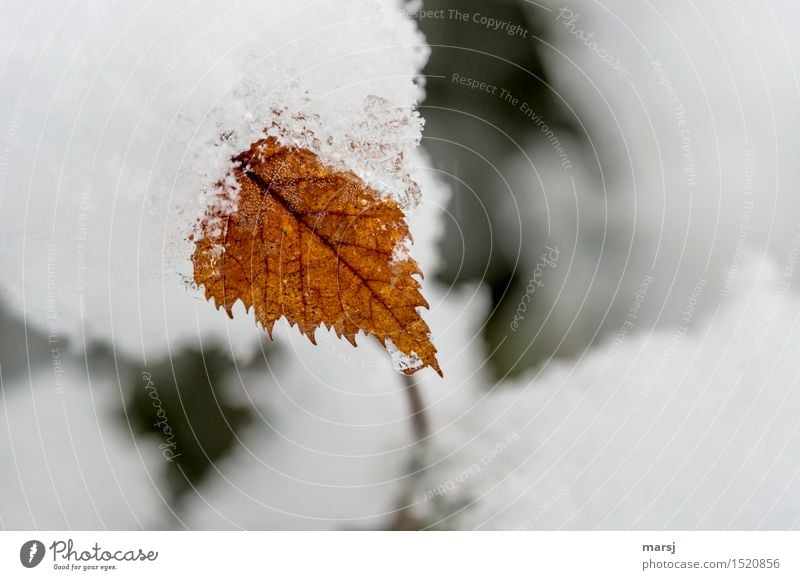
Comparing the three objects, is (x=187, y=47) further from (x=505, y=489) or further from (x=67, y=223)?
(x=505, y=489)

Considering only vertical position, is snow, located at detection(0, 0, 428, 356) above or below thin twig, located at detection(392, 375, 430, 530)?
above

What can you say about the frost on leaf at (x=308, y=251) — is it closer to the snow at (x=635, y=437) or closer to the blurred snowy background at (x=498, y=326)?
the blurred snowy background at (x=498, y=326)

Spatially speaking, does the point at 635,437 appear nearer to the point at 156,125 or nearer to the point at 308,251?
the point at 308,251

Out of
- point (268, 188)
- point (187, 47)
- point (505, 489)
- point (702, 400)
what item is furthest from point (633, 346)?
point (187, 47)
